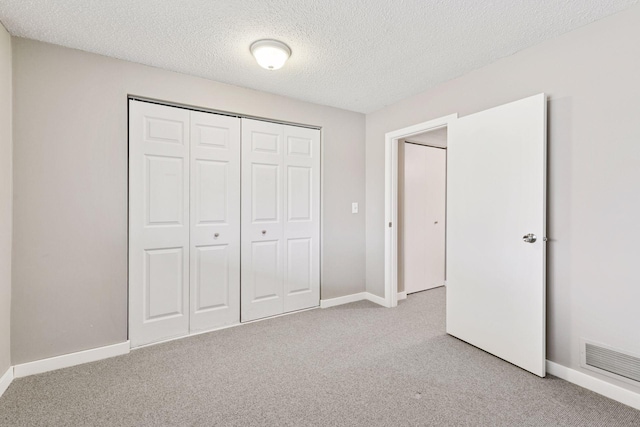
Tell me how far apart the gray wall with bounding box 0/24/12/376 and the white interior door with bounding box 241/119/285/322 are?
1.64m

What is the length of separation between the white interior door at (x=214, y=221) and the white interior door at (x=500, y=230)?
202cm

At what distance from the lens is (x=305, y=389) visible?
6.45 ft

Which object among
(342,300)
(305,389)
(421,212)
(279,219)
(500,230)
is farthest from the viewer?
(421,212)

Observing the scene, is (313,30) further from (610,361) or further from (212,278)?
(610,361)

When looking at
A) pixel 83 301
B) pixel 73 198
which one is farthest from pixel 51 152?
pixel 83 301

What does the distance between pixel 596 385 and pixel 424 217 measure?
2639 mm

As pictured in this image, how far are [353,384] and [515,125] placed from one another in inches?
84.5

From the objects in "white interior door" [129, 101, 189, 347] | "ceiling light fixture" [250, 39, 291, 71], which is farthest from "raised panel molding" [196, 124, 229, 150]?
"ceiling light fixture" [250, 39, 291, 71]

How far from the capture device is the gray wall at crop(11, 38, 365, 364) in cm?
212

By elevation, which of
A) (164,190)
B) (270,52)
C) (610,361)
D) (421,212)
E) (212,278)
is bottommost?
(610,361)

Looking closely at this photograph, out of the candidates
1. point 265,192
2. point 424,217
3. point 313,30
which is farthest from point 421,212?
point 313,30

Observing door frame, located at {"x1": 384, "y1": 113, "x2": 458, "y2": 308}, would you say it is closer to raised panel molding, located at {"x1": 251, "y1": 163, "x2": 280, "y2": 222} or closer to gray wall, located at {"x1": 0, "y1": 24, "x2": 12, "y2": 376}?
raised panel molding, located at {"x1": 251, "y1": 163, "x2": 280, "y2": 222}

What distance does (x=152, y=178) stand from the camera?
2562mm

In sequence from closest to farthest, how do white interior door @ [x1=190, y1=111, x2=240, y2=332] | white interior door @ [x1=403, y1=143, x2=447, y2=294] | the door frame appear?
1. white interior door @ [x1=190, y1=111, x2=240, y2=332]
2. the door frame
3. white interior door @ [x1=403, y1=143, x2=447, y2=294]
